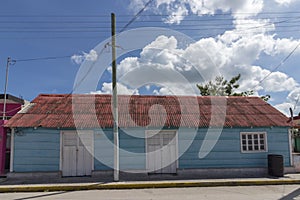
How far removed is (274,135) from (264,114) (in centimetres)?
143

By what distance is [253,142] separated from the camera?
547 inches

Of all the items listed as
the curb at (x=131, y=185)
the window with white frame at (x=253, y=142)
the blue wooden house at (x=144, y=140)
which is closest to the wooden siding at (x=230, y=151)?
the blue wooden house at (x=144, y=140)

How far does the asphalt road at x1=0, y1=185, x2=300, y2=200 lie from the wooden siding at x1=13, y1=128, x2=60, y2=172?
2.69 metres

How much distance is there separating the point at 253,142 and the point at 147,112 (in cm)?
557

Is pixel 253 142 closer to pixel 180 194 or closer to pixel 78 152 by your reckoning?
pixel 180 194

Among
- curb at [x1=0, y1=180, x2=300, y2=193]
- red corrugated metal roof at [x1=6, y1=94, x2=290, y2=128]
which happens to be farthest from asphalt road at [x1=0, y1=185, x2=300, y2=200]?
red corrugated metal roof at [x1=6, y1=94, x2=290, y2=128]

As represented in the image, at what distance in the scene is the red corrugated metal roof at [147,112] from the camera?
43.0ft

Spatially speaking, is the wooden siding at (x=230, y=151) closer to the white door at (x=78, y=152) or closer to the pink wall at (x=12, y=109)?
the white door at (x=78, y=152)

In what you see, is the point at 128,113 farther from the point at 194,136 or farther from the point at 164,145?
the point at 194,136

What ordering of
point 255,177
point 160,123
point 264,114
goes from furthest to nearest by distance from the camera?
1. point 264,114
2. point 160,123
3. point 255,177

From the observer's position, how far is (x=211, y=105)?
1583 cm

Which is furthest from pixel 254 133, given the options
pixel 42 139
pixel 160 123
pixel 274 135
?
pixel 42 139

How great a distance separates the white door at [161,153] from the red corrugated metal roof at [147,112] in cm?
77

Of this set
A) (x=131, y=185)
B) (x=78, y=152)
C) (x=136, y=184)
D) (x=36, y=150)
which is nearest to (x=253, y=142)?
(x=136, y=184)
